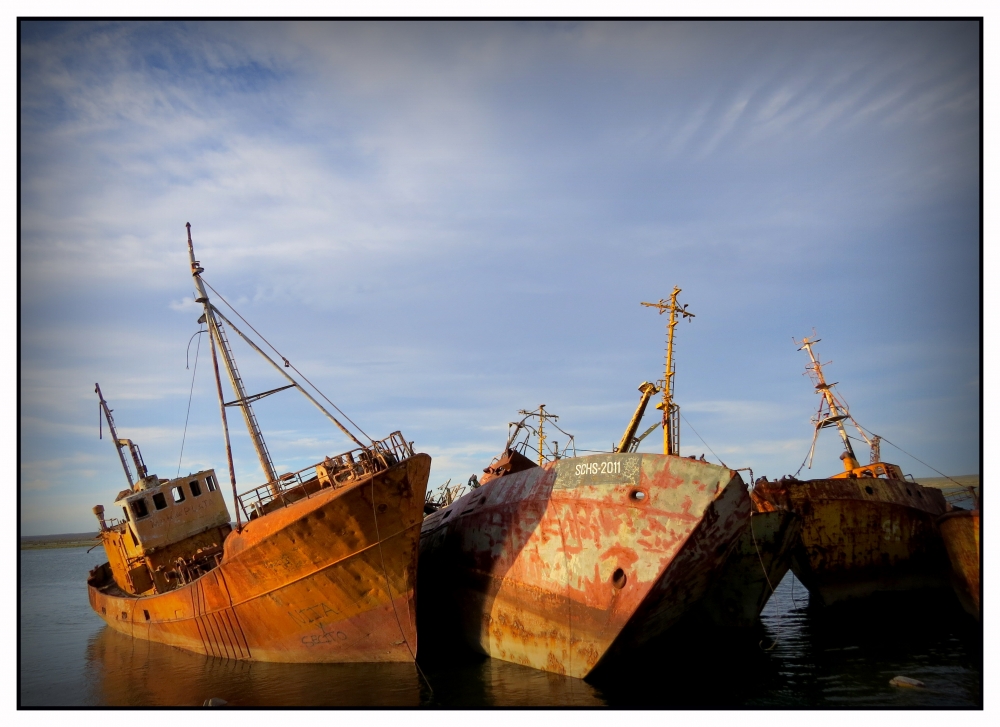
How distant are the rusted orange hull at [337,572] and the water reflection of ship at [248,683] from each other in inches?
23.0

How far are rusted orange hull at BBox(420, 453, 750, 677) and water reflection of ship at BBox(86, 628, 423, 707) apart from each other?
2.84 metres

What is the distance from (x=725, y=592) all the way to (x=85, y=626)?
30.2 metres

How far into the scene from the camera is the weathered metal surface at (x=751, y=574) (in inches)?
727

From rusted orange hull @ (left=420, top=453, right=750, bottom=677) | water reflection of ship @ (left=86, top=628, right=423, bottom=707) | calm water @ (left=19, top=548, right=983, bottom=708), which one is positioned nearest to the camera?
calm water @ (left=19, top=548, right=983, bottom=708)

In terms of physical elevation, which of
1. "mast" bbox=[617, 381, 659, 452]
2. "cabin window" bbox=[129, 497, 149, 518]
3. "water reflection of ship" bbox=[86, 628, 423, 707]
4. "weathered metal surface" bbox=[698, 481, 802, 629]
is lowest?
"water reflection of ship" bbox=[86, 628, 423, 707]

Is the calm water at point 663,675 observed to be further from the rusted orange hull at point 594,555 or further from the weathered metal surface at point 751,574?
the rusted orange hull at point 594,555

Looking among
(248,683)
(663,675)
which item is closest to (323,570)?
(248,683)

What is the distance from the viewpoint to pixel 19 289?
1106 centimetres

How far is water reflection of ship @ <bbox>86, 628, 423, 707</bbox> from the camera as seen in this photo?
13.8m

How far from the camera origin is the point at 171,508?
80.3 ft

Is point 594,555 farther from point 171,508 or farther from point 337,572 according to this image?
point 171,508

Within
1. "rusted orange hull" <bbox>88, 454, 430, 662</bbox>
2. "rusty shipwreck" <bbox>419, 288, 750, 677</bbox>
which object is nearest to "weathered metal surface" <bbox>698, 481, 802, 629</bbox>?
"rusty shipwreck" <bbox>419, 288, 750, 677</bbox>

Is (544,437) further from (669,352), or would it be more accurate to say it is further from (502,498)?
(502,498)

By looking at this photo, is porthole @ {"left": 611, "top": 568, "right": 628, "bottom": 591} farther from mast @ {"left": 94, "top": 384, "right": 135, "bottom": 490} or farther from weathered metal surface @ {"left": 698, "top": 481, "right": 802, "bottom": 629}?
mast @ {"left": 94, "top": 384, "right": 135, "bottom": 490}
